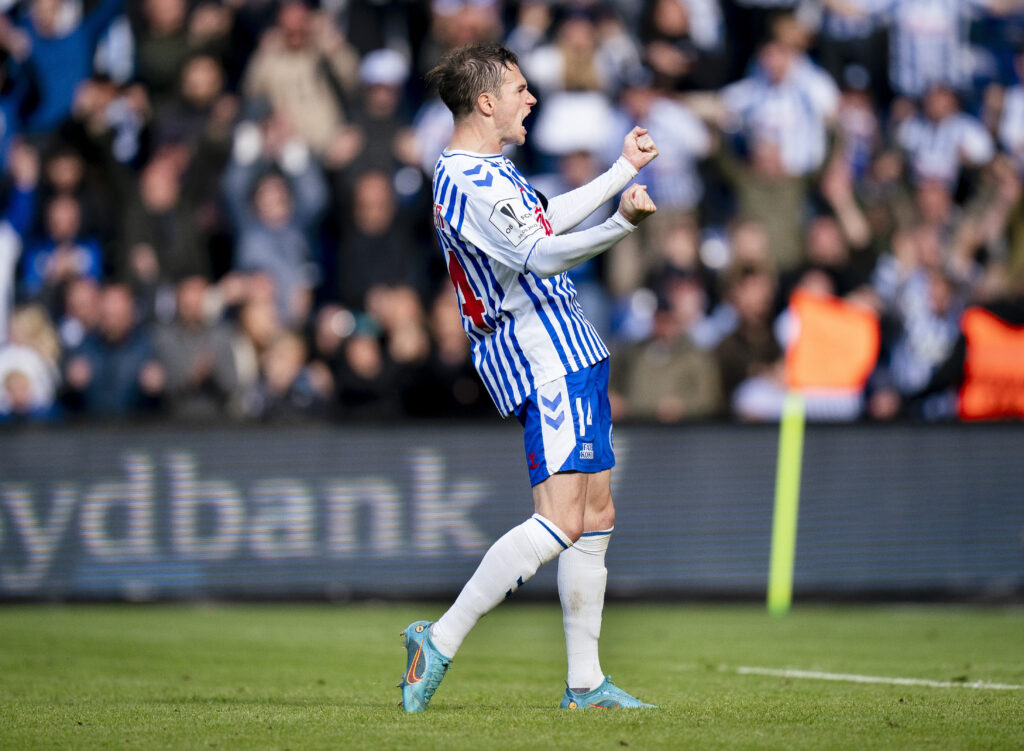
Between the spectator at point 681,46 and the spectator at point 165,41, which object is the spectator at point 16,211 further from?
the spectator at point 681,46

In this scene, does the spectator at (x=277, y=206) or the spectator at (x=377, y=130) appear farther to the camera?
the spectator at (x=377, y=130)

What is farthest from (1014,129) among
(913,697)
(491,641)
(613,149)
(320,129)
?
(913,697)

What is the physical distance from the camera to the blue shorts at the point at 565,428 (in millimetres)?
5746

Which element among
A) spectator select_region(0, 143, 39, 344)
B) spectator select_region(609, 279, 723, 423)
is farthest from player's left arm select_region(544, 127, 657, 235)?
spectator select_region(0, 143, 39, 344)

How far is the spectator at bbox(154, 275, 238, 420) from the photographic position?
13.0 meters

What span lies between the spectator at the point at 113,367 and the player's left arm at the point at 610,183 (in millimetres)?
7887

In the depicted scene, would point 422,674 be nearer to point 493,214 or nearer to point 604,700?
point 604,700

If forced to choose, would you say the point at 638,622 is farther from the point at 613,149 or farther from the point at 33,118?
the point at 33,118

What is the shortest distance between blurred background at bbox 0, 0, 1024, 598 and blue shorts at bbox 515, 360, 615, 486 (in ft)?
20.0

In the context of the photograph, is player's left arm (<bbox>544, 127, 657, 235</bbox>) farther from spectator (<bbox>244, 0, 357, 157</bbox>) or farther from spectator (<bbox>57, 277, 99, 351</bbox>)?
spectator (<bbox>244, 0, 357, 157</bbox>)

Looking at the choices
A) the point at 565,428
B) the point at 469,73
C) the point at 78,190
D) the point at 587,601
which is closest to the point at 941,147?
the point at 78,190

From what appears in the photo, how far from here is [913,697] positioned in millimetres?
6391

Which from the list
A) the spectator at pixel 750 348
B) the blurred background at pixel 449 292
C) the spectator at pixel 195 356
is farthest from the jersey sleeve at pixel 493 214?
the spectator at pixel 750 348

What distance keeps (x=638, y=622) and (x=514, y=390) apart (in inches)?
203
